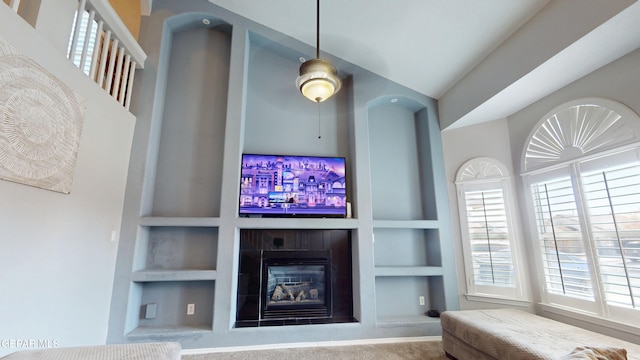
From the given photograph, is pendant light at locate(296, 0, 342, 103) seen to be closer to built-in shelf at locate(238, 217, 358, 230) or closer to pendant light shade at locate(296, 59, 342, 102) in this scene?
pendant light shade at locate(296, 59, 342, 102)

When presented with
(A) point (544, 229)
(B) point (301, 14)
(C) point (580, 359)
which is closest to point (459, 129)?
(A) point (544, 229)

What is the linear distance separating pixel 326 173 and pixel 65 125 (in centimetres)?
265

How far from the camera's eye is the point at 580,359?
1169 millimetres

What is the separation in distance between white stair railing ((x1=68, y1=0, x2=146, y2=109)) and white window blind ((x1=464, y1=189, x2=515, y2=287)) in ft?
15.2

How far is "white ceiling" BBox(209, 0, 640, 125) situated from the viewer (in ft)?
8.05

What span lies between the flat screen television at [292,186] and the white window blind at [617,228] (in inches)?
102

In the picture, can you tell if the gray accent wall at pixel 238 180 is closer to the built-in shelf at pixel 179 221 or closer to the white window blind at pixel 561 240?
the built-in shelf at pixel 179 221

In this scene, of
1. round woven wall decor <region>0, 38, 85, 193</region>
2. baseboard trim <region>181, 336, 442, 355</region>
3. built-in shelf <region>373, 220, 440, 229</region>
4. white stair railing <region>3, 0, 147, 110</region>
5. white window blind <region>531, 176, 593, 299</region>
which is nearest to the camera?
round woven wall decor <region>0, 38, 85, 193</region>

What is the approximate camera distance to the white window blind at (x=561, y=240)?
110 inches

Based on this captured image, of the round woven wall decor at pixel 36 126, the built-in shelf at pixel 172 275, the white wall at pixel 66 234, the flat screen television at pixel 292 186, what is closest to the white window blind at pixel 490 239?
the flat screen television at pixel 292 186

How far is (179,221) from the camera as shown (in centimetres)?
312

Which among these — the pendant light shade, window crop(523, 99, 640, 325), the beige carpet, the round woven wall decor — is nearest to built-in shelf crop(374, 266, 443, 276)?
the beige carpet

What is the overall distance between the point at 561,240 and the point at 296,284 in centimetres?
312

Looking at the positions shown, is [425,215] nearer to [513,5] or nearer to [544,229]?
[544,229]
